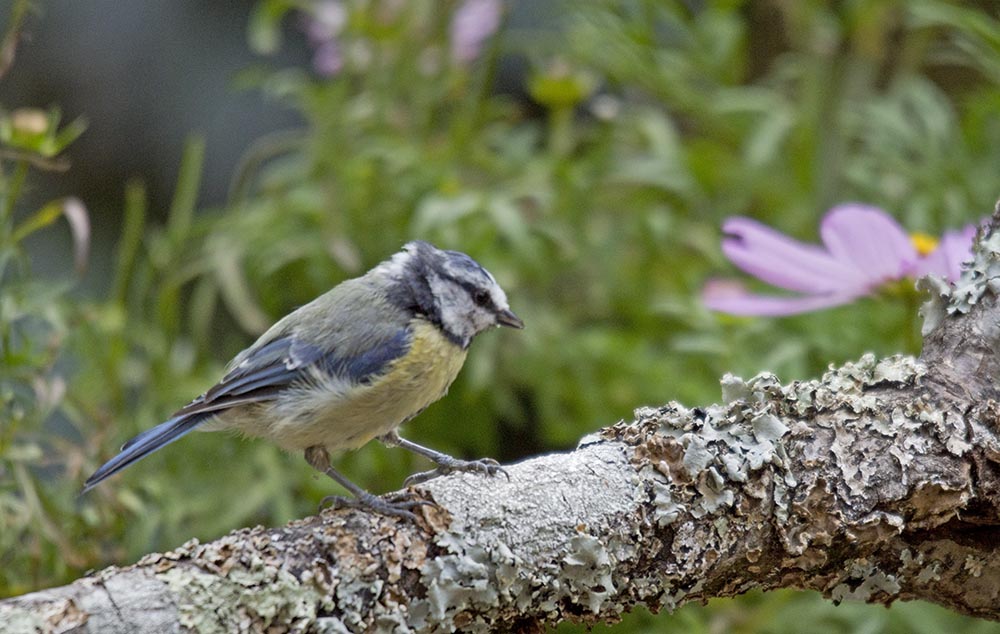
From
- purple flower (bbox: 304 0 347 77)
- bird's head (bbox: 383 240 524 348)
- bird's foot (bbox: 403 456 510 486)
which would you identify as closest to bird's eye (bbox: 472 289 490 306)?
bird's head (bbox: 383 240 524 348)

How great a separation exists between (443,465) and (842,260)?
519 mm

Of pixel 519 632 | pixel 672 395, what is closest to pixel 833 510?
pixel 519 632

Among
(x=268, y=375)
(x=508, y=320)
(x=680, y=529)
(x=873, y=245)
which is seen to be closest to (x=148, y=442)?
(x=268, y=375)

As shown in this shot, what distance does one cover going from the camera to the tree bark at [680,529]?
81cm

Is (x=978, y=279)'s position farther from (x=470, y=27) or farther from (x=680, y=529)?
(x=470, y=27)

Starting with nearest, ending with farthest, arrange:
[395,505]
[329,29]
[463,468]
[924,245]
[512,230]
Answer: [395,505]
[463,468]
[924,245]
[512,230]
[329,29]

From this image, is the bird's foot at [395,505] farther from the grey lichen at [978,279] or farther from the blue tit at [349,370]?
the grey lichen at [978,279]

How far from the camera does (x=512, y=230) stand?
5.56 feet

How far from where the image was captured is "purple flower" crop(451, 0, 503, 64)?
210 cm

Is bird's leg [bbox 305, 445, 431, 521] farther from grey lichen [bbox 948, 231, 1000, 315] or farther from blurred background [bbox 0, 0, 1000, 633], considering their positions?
grey lichen [bbox 948, 231, 1000, 315]

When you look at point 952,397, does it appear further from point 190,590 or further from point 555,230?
point 555,230

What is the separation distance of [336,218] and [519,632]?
3.29 ft

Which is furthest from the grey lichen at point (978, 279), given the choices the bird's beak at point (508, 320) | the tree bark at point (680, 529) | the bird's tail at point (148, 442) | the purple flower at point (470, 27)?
the purple flower at point (470, 27)

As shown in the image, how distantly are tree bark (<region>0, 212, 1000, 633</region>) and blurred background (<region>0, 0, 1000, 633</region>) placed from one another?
30 cm
